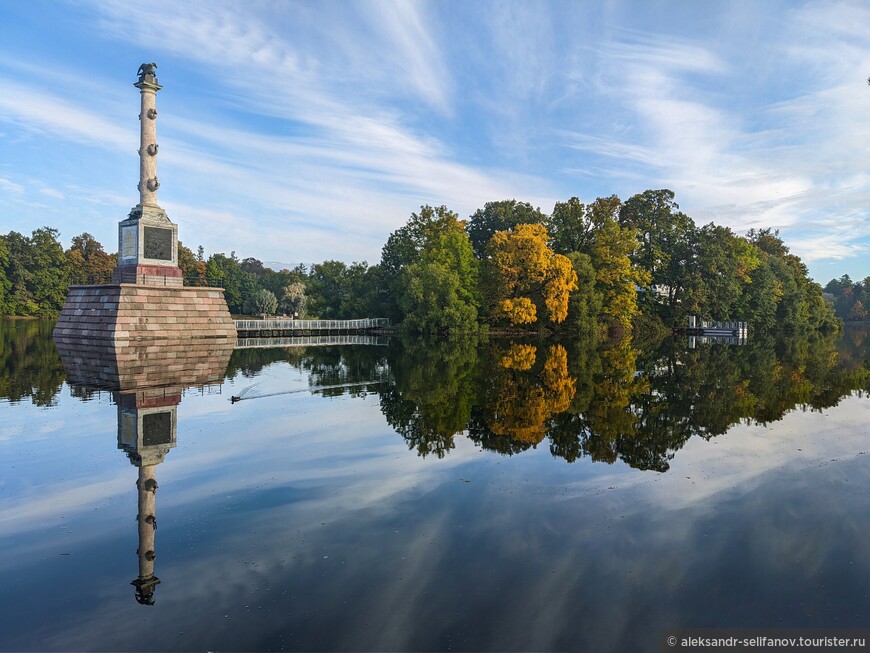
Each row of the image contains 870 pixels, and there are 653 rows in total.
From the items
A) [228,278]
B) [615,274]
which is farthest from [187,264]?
[615,274]

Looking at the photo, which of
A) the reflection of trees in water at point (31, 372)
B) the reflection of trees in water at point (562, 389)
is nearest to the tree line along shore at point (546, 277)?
the reflection of trees in water at point (562, 389)

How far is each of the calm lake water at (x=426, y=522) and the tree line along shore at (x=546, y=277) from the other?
43.2 metres

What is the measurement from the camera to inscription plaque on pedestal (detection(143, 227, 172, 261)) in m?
47.1

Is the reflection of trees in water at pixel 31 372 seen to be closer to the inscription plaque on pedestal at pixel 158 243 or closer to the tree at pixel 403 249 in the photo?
the inscription plaque on pedestal at pixel 158 243

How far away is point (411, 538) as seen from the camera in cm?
909

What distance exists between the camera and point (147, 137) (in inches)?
1855

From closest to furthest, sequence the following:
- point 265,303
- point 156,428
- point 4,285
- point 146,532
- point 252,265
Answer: point 146,532 → point 156,428 → point 4,285 → point 265,303 → point 252,265

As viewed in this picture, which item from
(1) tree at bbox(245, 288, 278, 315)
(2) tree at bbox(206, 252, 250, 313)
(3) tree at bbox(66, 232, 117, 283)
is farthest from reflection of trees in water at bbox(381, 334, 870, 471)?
(3) tree at bbox(66, 232, 117, 283)

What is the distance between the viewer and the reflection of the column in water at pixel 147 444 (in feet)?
27.0

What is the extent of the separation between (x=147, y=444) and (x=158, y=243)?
123 ft

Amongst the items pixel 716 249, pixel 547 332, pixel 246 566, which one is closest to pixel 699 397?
pixel 246 566

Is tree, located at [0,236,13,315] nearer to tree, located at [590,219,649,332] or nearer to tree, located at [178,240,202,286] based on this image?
tree, located at [178,240,202,286]

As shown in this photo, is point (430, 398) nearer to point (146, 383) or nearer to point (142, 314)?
point (146, 383)

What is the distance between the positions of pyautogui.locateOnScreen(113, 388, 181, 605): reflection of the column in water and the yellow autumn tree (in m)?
44.4
